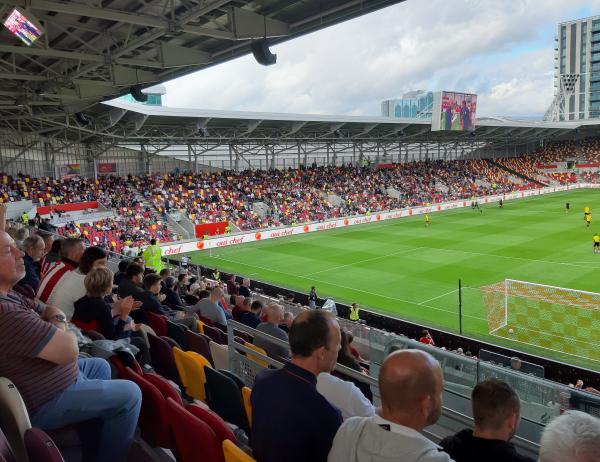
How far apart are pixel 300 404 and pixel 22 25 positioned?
915 centimetres

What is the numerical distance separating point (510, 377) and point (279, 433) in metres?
3.67

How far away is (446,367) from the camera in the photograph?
5930mm

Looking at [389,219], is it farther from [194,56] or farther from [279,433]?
[279,433]

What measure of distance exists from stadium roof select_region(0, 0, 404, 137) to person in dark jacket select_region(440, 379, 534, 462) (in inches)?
327

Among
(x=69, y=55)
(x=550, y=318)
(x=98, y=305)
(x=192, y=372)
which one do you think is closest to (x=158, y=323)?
(x=98, y=305)

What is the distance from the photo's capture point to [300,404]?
2.40 m

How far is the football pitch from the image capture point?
14797mm

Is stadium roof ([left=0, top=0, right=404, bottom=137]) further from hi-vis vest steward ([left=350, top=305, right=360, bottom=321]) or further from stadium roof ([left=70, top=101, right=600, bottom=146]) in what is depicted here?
stadium roof ([left=70, top=101, right=600, bottom=146])

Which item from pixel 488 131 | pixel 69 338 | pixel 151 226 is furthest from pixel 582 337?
pixel 488 131

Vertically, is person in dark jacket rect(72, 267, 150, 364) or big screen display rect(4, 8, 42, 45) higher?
big screen display rect(4, 8, 42, 45)

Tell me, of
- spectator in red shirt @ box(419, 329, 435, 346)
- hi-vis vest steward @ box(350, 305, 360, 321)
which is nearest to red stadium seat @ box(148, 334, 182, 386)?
spectator in red shirt @ box(419, 329, 435, 346)

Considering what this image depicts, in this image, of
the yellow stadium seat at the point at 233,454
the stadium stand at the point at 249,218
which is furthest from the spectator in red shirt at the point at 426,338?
the yellow stadium seat at the point at 233,454

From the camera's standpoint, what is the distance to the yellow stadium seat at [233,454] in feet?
8.15

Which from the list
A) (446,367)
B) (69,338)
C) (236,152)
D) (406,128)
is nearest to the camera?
(69,338)
